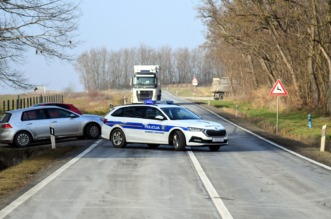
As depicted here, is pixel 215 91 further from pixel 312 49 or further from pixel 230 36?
pixel 312 49

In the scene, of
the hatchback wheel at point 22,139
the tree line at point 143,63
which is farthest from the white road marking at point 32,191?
the tree line at point 143,63

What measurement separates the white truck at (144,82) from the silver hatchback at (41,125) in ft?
83.0

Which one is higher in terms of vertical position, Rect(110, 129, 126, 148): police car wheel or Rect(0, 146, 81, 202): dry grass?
Rect(110, 129, 126, 148): police car wheel

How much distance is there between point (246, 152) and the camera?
18.6m

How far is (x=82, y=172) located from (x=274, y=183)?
451 centimetres

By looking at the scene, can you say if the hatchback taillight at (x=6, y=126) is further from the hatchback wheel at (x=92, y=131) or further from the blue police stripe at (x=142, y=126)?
the blue police stripe at (x=142, y=126)

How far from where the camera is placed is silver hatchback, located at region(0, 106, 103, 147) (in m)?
22.4

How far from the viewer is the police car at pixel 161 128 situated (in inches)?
720

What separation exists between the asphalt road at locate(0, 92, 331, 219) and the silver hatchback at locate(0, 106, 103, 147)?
21.2 ft

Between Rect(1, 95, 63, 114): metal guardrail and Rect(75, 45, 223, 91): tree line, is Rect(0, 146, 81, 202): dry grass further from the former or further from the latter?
Rect(75, 45, 223, 91): tree line

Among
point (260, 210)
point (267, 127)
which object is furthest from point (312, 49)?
point (260, 210)

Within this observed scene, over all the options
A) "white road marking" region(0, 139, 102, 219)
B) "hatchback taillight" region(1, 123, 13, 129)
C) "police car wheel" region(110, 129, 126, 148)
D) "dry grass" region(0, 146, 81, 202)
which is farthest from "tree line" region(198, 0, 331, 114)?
"white road marking" region(0, 139, 102, 219)

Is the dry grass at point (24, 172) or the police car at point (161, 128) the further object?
the police car at point (161, 128)

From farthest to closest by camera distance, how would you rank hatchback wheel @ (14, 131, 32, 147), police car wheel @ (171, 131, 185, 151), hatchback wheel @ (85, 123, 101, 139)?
hatchback wheel @ (85, 123, 101, 139), hatchback wheel @ (14, 131, 32, 147), police car wheel @ (171, 131, 185, 151)
